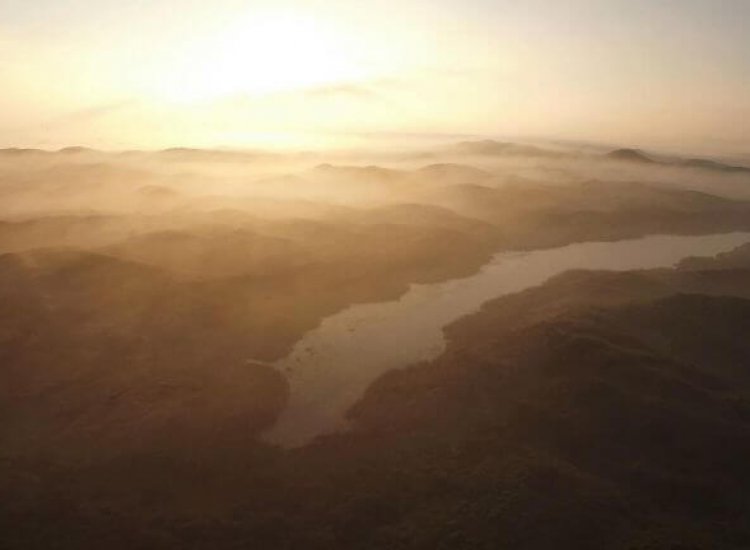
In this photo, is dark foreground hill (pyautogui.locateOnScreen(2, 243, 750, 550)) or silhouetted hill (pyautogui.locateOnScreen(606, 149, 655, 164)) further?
silhouetted hill (pyautogui.locateOnScreen(606, 149, 655, 164))

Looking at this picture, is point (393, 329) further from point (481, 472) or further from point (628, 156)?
point (628, 156)

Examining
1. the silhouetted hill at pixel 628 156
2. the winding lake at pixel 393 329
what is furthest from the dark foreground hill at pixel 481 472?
Answer: the silhouetted hill at pixel 628 156

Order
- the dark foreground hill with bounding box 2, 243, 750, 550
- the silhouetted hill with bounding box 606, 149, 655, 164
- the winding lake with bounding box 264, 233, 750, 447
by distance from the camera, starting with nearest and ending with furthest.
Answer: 1. the dark foreground hill with bounding box 2, 243, 750, 550
2. the winding lake with bounding box 264, 233, 750, 447
3. the silhouetted hill with bounding box 606, 149, 655, 164

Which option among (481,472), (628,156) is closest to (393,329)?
(481,472)

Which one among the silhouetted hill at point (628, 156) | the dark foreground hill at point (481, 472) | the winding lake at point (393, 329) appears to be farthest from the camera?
the silhouetted hill at point (628, 156)

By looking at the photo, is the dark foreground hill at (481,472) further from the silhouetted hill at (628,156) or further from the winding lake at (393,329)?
the silhouetted hill at (628,156)

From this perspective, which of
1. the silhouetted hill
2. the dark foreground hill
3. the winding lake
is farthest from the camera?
the silhouetted hill

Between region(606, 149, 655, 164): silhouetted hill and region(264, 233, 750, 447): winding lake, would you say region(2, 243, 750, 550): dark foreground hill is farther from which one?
region(606, 149, 655, 164): silhouetted hill

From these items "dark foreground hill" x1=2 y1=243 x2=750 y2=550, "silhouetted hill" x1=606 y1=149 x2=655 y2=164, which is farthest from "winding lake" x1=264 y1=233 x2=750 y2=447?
"silhouetted hill" x1=606 y1=149 x2=655 y2=164

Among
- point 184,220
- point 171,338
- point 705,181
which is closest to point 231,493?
point 171,338

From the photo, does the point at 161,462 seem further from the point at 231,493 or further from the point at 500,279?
the point at 500,279
